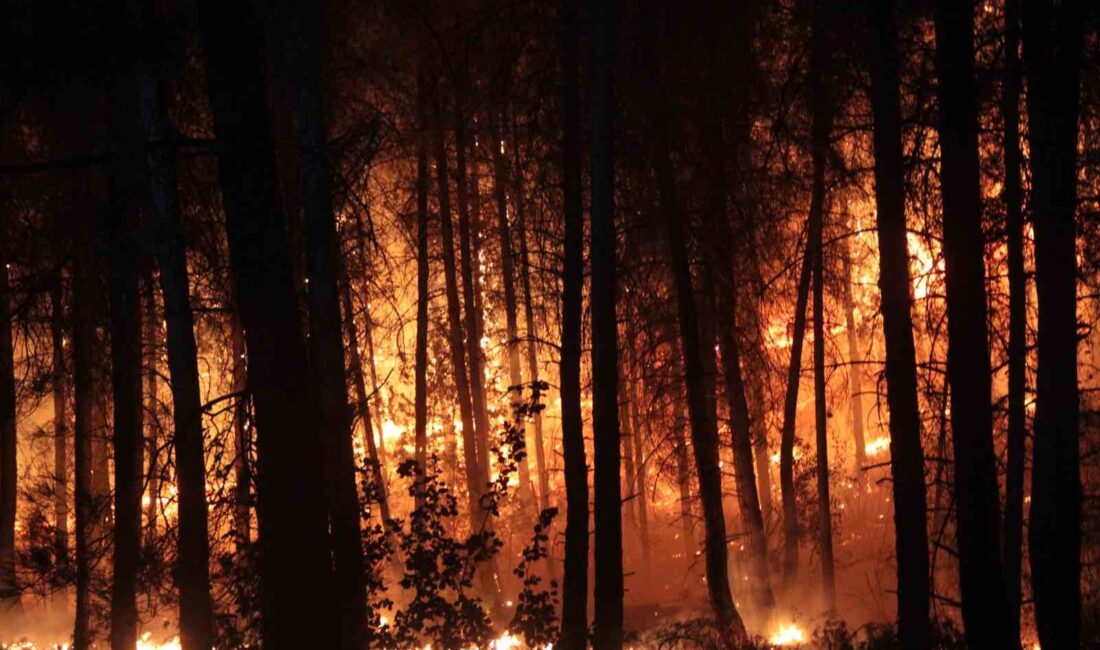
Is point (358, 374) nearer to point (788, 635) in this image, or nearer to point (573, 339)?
point (573, 339)

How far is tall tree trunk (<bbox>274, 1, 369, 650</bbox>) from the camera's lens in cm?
802

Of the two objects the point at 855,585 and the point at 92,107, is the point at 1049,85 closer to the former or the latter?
the point at 92,107

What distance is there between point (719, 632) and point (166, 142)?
28.3 ft

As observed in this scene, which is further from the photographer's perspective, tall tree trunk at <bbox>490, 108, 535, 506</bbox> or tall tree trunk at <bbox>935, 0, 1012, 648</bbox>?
tall tree trunk at <bbox>490, 108, 535, 506</bbox>

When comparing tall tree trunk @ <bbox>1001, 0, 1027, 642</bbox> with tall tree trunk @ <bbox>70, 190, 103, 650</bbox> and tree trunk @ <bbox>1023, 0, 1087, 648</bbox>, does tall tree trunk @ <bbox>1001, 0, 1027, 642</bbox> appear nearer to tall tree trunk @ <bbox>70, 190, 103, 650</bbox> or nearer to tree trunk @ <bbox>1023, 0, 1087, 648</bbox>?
tree trunk @ <bbox>1023, 0, 1087, 648</bbox>

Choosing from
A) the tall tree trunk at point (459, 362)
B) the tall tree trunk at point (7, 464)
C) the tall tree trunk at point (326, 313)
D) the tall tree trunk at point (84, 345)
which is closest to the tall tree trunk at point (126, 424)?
the tall tree trunk at point (84, 345)

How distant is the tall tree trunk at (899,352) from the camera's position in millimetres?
7629

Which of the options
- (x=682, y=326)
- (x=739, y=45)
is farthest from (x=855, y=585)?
(x=739, y=45)

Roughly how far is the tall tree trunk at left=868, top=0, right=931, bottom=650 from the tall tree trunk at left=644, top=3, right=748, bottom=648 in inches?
125

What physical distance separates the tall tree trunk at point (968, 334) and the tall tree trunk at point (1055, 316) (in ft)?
1.99

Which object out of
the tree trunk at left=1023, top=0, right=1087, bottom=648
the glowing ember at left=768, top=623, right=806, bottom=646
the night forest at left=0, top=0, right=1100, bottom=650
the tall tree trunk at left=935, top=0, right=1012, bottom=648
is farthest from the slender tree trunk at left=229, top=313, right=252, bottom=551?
the glowing ember at left=768, top=623, right=806, bottom=646

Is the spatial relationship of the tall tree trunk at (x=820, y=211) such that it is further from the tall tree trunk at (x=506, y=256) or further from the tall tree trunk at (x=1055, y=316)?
the tall tree trunk at (x=506, y=256)

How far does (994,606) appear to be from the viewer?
7.00 metres

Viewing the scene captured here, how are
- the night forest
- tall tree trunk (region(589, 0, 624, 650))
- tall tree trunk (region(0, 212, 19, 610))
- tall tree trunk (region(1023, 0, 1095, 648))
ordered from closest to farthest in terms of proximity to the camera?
the night forest, tall tree trunk (region(1023, 0, 1095, 648)), tall tree trunk (region(589, 0, 624, 650)), tall tree trunk (region(0, 212, 19, 610))
